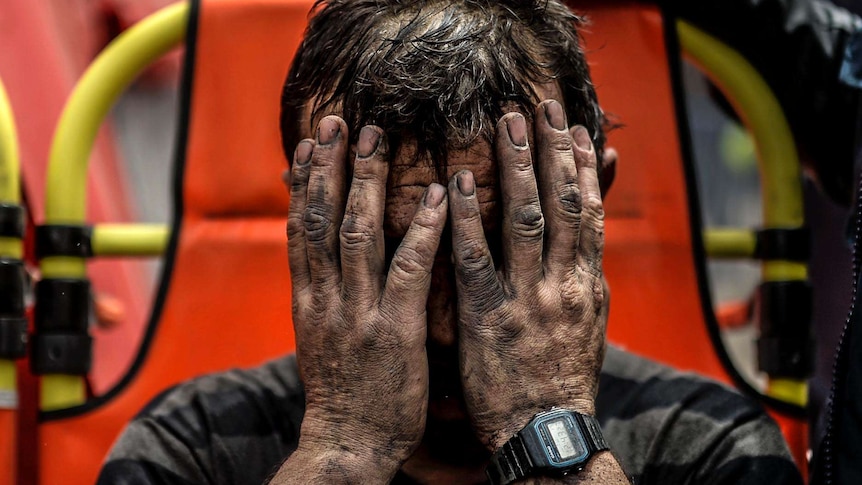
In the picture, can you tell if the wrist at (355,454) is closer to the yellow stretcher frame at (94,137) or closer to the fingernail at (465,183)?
the fingernail at (465,183)

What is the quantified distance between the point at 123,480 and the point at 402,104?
67 centimetres

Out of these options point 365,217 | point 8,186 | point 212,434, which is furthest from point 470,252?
point 8,186

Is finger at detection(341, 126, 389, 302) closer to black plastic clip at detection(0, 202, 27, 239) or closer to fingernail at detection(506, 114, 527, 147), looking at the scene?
fingernail at detection(506, 114, 527, 147)

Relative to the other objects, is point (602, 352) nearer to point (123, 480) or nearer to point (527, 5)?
point (527, 5)

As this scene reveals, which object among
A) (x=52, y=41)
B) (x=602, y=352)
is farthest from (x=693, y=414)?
(x=52, y=41)

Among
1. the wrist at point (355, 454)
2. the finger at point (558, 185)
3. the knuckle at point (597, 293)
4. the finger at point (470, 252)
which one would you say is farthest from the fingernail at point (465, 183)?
the wrist at point (355, 454)

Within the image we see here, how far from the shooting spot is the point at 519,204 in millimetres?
1180

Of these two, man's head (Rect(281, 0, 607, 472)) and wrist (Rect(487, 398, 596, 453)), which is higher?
man's head (Rect(281, 0, 607, 472))

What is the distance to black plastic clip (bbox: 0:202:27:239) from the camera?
1.51 meters

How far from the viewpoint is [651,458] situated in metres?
1.37

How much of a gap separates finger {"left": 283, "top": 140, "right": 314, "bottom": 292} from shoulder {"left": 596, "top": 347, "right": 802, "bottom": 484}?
0.49 metres

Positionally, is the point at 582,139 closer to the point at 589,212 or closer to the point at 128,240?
the point at 589,212

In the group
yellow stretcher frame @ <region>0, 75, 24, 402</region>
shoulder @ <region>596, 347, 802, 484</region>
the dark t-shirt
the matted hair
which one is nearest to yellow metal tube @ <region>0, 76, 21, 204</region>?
yellow stretcher frame @ <region>0, 75, 24, 402</region>

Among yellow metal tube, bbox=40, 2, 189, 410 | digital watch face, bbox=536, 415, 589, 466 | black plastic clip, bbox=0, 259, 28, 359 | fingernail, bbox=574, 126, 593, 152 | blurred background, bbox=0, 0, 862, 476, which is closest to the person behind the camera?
A: digital watch face, bbox=536, 415, 589, 466
